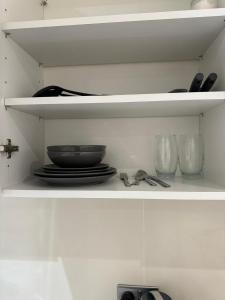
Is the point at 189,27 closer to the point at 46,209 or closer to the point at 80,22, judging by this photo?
the point at 80,22

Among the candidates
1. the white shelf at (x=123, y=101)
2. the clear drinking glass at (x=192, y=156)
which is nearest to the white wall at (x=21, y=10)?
the white shelf at (x=123, y=101)

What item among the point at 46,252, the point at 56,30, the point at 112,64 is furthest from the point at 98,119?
the point at 46,252

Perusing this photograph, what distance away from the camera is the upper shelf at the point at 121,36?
2.08 ft

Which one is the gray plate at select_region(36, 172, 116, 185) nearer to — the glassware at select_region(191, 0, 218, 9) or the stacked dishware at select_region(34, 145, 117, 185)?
the stacked dishware at select_region(34, 145, 117, 185)

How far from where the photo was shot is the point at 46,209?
36.0 inches

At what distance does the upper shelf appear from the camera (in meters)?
0.63

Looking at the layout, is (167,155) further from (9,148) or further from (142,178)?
(9,148)

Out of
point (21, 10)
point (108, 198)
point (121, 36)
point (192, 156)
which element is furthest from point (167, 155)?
point (21, 10)

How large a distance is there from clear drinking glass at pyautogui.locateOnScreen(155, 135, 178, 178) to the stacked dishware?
0.19 meters

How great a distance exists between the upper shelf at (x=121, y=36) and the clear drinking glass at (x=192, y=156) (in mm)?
278

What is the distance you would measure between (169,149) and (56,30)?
463mm

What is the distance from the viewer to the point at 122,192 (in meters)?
0.62

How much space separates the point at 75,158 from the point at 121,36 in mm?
353

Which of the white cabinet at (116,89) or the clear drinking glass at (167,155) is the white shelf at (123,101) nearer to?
the white cabinet at (116,89)
